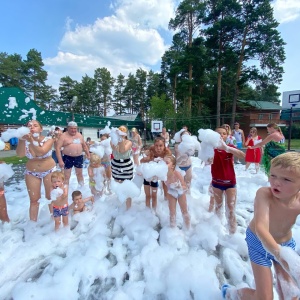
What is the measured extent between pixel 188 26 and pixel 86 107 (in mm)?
27079

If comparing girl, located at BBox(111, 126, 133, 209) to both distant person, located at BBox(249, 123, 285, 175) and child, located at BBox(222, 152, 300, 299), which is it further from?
distant person, located at BBox(249, 123, 285, 175)

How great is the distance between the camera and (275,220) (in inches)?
65.1

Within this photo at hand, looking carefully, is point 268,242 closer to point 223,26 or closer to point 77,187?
point 77,187

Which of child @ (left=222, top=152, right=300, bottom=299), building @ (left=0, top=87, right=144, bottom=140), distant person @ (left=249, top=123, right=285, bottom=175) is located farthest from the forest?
child @ (left=222, top=152, right=300, bottom=299)

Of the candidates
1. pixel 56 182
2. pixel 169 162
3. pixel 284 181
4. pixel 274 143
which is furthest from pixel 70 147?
pixel 274 143

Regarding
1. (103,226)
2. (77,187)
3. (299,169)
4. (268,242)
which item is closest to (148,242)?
(103,226)

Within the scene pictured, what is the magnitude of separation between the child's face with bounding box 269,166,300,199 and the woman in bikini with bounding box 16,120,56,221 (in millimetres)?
2828

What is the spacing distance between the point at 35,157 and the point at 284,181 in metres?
3.02

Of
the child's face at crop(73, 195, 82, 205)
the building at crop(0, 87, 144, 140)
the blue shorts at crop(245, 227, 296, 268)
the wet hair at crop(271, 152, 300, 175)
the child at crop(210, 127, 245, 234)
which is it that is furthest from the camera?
the building at crop(0, 87, 144, 140)

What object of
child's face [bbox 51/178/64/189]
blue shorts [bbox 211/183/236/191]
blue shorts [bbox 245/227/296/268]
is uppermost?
child's face [bbox 51/178/64/189]

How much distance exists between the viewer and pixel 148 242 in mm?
2902

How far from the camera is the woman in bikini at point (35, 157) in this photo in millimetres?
3141

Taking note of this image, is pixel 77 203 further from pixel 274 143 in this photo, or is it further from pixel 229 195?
pixel 274 143

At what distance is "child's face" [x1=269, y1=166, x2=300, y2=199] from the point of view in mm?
1460
